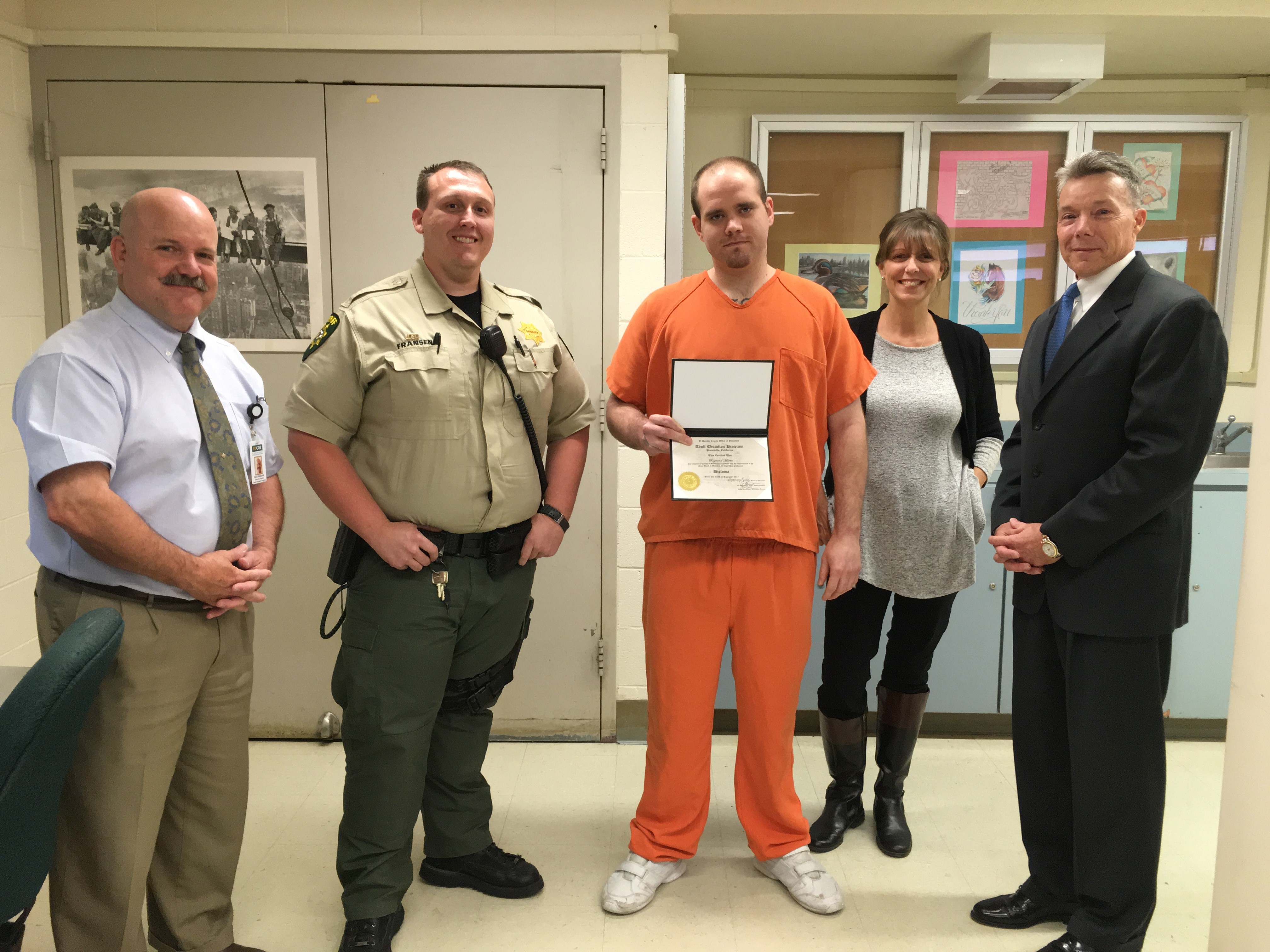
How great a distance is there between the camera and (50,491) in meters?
1.56

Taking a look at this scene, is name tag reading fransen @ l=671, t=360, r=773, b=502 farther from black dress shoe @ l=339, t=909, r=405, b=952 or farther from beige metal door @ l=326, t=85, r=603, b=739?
Answer: black dress shoe @ l=339, t=909, r=405, b=952

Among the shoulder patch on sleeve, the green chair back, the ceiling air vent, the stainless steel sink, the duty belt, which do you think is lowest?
the green chair back

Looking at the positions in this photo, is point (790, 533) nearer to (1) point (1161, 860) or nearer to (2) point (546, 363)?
(2) point (546, 363)

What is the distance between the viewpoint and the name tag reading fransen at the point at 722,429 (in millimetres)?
2014

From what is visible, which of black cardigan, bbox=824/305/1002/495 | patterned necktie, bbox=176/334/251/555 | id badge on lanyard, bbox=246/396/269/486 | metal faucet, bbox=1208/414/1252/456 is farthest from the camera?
metal faucet, bbox=1208/414/1252/456

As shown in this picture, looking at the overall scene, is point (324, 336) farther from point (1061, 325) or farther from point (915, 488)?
point (1061, 325)

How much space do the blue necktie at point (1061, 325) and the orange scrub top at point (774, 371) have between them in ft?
1.31

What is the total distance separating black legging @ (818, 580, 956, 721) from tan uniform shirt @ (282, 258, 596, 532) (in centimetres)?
→ 97

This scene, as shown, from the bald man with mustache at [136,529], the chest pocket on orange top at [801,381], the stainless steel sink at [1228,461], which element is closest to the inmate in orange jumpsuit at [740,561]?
the chest pocket on orange top at [801,381]

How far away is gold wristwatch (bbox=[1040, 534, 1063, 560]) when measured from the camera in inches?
74.4

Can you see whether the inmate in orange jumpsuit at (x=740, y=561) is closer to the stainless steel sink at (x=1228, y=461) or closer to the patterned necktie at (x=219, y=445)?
the patterned necktie at (x=219, y=445)

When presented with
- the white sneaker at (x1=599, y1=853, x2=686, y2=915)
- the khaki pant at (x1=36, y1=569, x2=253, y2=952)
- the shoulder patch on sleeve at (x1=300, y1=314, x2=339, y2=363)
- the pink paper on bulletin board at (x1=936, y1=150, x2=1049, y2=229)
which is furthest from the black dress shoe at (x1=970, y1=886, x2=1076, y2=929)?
the pink paper on bulletin board at (x1=936, y1=150, x2=1049, y2=229)

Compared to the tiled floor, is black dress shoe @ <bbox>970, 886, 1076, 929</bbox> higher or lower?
higher

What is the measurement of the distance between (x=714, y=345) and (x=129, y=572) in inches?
→ 51.1
